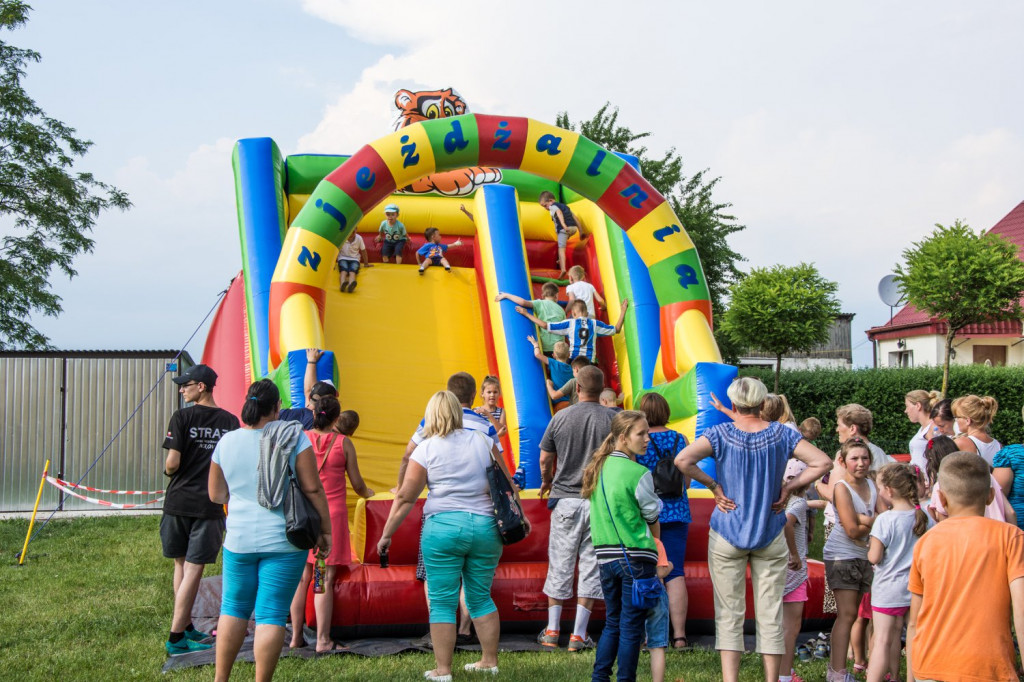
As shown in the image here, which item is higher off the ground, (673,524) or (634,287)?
(634,287)

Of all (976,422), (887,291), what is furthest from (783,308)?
(976,422)

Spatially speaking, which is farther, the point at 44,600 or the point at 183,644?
the point at 44,600

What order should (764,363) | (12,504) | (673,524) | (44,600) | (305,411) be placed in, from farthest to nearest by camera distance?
1. (764,363)
2. (12,504)
3. (44,600)
4. (305,411)
5. (673,524)

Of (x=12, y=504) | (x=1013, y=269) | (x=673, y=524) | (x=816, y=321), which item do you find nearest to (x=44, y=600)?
(x=673, y=524)

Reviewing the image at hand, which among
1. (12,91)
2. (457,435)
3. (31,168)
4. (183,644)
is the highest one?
(12,91)

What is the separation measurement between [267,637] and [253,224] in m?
5.46

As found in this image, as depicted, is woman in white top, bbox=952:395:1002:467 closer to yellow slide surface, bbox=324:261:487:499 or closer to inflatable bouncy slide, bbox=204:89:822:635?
inflatable bouncy slide, bbox=204:89:822:635

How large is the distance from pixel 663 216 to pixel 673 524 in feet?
11.0

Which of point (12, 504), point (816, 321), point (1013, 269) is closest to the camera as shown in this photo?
point (12, 504)

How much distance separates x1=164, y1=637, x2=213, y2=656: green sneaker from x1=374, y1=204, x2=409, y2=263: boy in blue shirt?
211 inches

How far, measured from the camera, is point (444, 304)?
9.43m

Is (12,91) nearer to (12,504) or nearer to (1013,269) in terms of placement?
(12,504)

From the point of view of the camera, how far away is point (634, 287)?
8570 millimetres

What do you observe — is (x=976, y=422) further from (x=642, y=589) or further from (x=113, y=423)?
(x=113, y=423)
